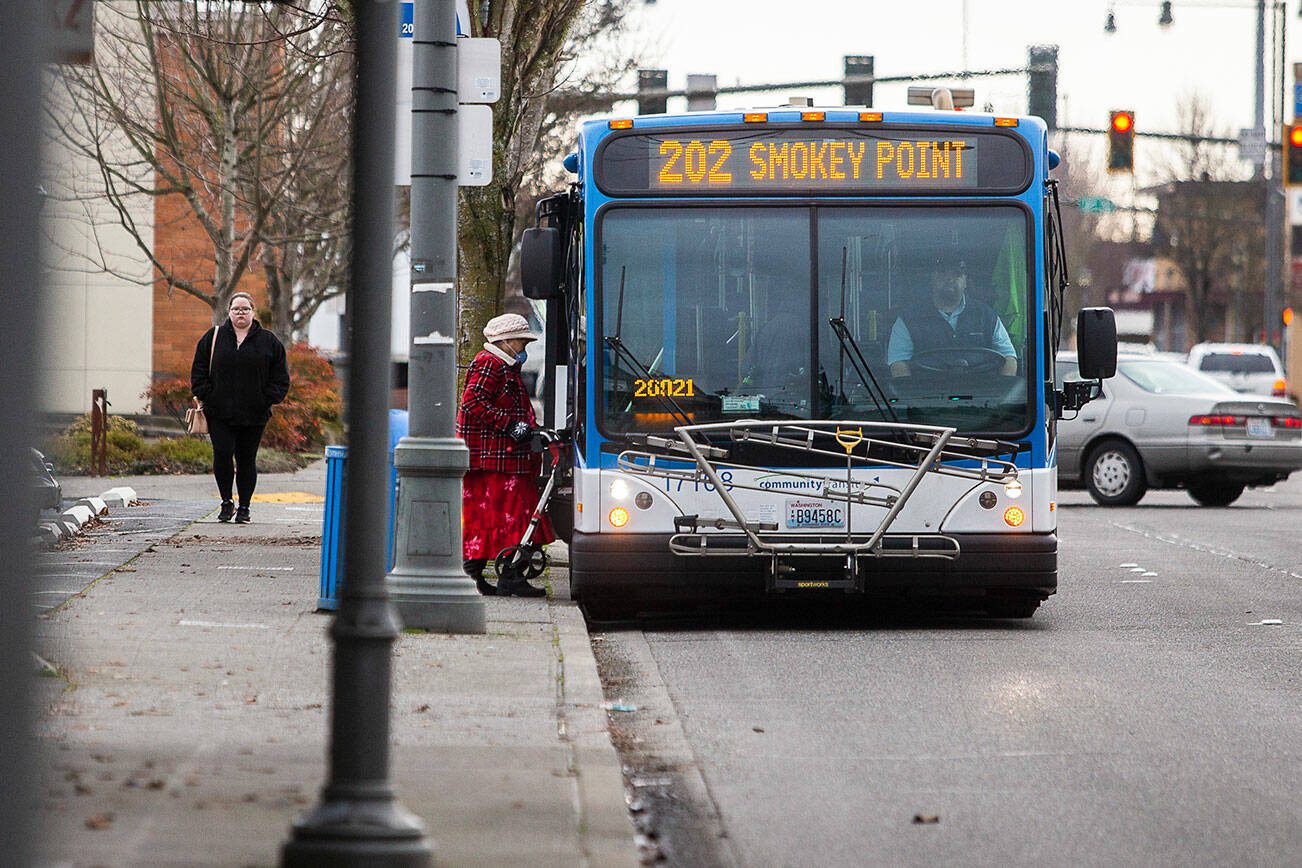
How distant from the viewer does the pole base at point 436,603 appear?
9914 mm

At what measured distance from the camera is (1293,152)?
30.8 meters

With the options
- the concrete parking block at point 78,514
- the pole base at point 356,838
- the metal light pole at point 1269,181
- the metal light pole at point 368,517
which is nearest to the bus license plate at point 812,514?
the concrete parking block at point 78,514

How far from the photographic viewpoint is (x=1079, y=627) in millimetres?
11359

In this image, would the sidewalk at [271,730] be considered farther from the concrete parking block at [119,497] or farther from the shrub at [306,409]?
the shrub at [306,409]

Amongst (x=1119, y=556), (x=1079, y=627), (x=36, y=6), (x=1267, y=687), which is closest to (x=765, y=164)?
(x=1079, y=627)

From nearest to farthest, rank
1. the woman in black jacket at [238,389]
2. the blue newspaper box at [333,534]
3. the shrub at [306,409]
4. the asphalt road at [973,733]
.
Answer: the asphalt road at [973,733]
the blue newspaper box at [333,534]
the woman in black jacket at [238,389]
the shrub at [306,409]

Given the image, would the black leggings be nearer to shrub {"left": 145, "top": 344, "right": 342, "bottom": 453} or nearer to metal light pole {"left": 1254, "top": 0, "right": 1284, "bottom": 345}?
shrub {"left": 145, "top": 344, "right": 342, "bottom": 453}

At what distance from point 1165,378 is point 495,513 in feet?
39.7

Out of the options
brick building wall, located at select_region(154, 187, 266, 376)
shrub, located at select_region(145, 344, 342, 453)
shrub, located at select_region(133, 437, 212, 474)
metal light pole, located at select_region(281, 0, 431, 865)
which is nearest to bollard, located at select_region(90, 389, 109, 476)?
shrub, located at select_region(133, 437, 212, 474)

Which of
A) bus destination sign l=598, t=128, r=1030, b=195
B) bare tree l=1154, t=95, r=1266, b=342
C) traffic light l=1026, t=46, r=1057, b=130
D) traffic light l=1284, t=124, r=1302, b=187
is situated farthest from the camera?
bare tree l=1154, t=95, r=1266, b=342

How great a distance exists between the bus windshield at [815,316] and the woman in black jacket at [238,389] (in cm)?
576

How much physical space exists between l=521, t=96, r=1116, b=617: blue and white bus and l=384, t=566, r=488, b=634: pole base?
Answer: 40.6 inches

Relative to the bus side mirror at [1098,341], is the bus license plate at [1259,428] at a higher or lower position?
lower

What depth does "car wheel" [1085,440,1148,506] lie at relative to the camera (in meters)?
22.0
